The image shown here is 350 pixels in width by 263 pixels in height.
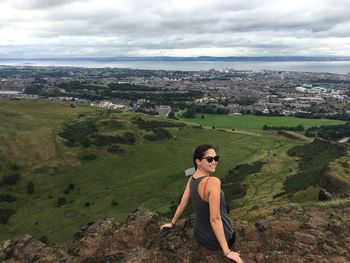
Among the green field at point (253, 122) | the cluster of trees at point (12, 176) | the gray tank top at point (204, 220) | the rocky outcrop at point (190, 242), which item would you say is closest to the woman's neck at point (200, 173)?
the gray tank top at point (204, 220)

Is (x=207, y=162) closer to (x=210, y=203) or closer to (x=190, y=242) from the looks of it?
(x=210, y=203)

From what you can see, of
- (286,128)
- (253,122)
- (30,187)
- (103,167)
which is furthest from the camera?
(253,122)

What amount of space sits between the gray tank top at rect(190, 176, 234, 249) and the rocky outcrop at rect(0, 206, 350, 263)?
454 mm

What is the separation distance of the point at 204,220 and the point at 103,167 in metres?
102

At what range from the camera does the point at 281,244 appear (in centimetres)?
1373

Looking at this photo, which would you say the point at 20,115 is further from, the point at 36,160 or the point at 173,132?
the point at 173,132

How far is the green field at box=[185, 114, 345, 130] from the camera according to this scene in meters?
177

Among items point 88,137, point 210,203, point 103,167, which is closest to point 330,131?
point 88,137

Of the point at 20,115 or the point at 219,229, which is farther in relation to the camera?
the point at 20,115

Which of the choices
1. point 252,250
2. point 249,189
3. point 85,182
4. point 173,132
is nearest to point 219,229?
point 252,250

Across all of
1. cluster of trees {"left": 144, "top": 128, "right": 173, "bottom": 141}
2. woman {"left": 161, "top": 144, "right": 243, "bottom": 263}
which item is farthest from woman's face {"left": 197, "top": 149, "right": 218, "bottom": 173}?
cluster of trees {"left": 144, "top": 128, "right": 173, "bottom": 141}

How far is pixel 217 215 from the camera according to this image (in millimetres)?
10953

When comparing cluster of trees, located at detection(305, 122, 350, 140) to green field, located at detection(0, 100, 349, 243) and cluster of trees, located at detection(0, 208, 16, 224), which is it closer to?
green field, located at detection(0, 100, 349, 243)

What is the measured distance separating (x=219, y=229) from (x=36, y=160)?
109 meters
